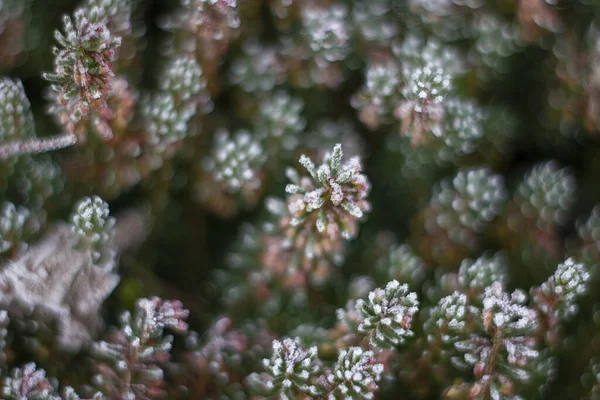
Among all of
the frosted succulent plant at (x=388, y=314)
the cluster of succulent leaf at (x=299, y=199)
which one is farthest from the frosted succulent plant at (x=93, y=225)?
the frosted succulent plant at (x=388, y=314)

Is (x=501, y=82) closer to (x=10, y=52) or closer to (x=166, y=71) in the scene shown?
(x=166, y=71)

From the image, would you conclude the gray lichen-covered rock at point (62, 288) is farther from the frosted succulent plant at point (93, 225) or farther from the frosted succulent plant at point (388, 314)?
the frosted succulent plant at point (388, 314)

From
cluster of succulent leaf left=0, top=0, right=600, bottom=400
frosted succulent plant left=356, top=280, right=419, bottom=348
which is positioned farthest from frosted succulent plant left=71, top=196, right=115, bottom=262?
frosted succulent plant left=356, top=280, right=419, bottom=348

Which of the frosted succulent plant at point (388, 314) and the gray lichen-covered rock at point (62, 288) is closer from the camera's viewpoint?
the frosted succulent plant at point (388, 314)

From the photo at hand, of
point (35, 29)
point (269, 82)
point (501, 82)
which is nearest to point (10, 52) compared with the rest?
point (35, 29)

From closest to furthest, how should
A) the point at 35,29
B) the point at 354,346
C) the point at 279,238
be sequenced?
the point at 354,346 < the point at 279,238 < the point at 35,29

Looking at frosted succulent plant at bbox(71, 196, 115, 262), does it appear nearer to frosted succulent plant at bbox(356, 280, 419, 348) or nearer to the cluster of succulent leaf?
the cluster of succulent leaf

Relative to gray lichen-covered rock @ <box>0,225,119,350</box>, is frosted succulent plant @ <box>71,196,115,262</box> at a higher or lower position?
higher

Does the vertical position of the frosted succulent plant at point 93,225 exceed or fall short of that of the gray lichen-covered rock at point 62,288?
it exceeds it
